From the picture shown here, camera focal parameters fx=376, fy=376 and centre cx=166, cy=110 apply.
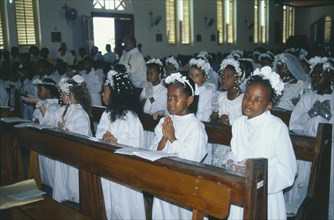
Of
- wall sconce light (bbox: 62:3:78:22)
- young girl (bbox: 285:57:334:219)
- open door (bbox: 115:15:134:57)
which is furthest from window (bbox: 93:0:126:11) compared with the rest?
young girl (bbox: 285:57:334:219)

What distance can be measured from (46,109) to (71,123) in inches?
27.7

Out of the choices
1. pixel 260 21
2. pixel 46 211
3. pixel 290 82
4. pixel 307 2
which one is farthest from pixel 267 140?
pixel 307 2

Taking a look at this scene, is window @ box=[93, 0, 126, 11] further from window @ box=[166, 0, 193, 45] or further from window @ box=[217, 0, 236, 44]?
window @ box=[217, 0, 236, 44]

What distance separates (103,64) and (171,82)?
791 centimetres

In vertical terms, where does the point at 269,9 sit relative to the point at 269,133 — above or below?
above

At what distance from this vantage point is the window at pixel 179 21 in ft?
56.2

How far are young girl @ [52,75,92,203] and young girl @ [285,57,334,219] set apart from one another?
234 cm

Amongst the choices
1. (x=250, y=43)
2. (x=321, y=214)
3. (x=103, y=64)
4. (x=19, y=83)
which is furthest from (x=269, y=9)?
(x=321, y=214)

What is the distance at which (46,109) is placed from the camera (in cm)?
484

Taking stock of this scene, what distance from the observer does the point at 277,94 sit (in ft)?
8.68

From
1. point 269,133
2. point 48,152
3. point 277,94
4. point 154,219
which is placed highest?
point 277,94

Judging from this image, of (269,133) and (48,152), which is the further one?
(48,152)

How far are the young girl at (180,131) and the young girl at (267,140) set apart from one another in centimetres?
35

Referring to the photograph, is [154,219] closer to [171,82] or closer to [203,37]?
[171,82]
